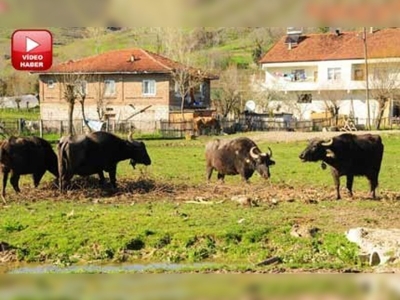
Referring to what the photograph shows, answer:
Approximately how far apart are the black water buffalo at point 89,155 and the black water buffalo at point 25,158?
0.43 m

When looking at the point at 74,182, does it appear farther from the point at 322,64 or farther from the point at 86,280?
the point at 322,64

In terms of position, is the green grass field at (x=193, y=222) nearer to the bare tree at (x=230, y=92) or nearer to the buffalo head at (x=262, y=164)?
the buffalo head at (x=262, y=164)

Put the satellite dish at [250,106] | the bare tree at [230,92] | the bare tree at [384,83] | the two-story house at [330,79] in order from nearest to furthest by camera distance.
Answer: the bare tree at [384,83] → the two-story house at [330,79] → the bare tree at [230,92] → the satellite dish at [250,106]

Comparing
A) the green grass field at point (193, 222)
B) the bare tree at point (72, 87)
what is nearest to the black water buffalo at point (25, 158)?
the green grass field at point (193, 222)

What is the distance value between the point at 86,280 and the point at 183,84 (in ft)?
112

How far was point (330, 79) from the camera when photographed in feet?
131

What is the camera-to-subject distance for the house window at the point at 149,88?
120 ft

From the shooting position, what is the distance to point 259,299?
5.29 ft

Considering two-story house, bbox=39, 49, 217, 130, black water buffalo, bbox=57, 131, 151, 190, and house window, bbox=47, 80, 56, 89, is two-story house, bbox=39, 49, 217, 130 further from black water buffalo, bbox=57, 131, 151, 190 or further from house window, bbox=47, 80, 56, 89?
black water buffalo, bbox=57, 131, 151, 190

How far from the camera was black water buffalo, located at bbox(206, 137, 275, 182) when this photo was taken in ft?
44.7

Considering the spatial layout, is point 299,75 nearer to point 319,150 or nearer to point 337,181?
point 319,150

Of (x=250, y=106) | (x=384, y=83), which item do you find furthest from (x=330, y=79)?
(x=250, y=106)
